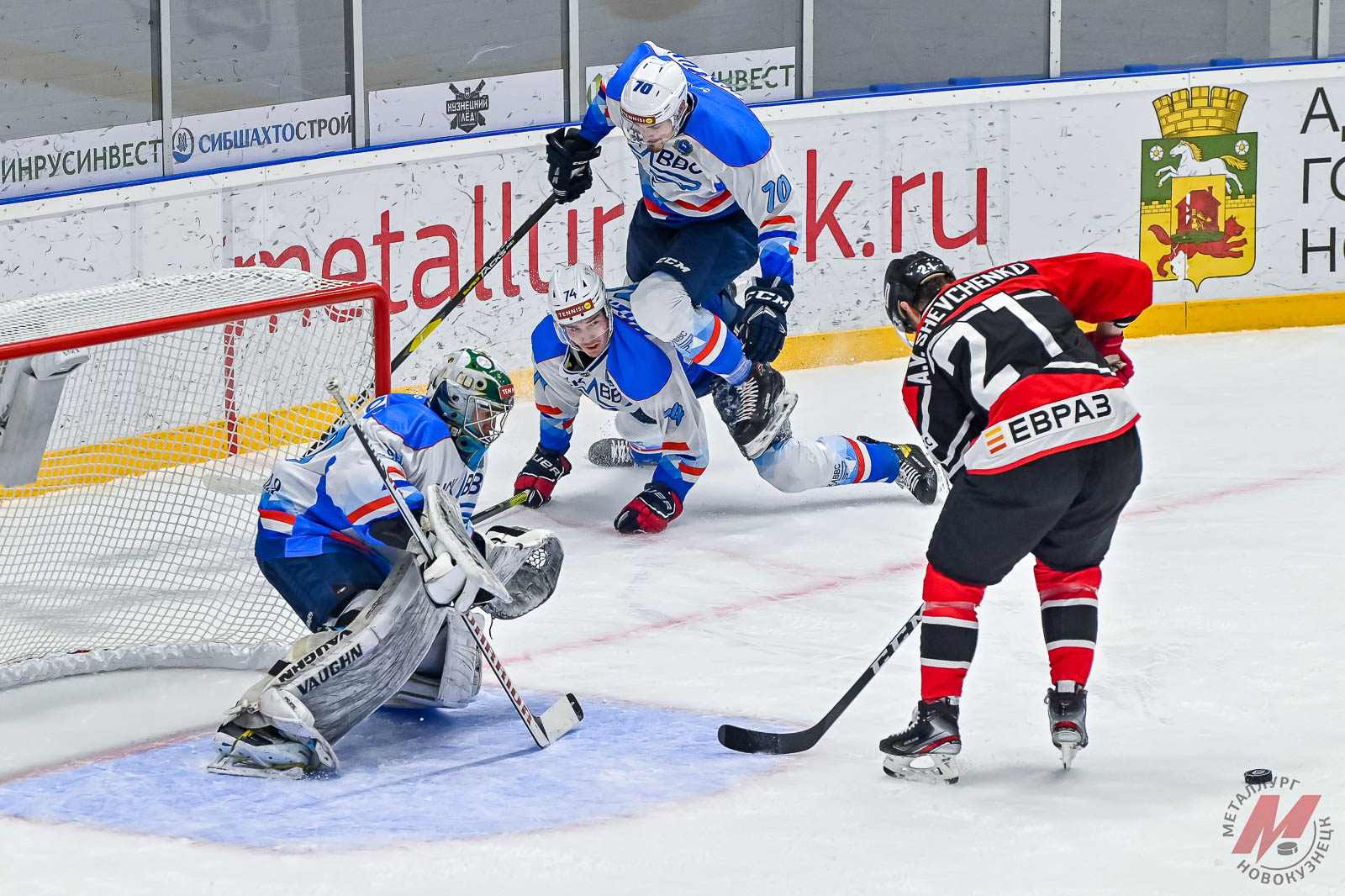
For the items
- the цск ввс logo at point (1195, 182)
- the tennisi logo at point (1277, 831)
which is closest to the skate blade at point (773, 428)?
the tennisi logo at point (1277, 831)

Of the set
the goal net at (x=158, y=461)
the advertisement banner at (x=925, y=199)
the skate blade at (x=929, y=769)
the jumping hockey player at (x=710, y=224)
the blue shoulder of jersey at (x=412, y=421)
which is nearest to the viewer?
the skate blade at (x=929, y=769)

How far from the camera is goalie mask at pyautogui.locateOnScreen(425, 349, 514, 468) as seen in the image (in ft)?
11.6

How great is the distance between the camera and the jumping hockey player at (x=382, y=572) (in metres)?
3.30

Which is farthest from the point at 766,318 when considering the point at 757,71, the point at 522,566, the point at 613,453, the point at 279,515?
the point at 757,71

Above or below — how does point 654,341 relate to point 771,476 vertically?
above

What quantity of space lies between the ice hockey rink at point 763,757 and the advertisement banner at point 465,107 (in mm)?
1722

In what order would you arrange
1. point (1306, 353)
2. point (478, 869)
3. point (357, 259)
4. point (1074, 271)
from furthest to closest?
1. point (1306, 353)
2. point (357, 259)
3. point (1074, 271)
4. point (478, 869)

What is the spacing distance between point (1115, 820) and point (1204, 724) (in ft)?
1.91

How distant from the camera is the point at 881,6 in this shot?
287 inches

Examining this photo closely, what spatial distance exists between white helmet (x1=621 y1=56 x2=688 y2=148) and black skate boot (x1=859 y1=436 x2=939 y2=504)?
Result: 1137 mm

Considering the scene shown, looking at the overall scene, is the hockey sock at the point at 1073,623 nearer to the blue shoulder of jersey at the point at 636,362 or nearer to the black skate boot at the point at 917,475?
the blue shoulder of jersey at the point at 636,362

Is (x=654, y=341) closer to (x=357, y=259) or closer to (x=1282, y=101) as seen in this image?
(x=357, y=259)

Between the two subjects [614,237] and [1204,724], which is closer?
[1204,724]

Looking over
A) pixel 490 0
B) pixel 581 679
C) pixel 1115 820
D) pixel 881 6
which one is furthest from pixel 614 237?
pixel 1115 820
